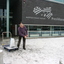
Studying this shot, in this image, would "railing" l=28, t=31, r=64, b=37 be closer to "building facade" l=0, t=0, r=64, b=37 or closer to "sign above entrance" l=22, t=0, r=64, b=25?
"building facade" l=0, t=0, r=64, b=37

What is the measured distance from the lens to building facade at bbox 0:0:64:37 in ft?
47.2

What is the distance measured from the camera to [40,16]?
1557cm

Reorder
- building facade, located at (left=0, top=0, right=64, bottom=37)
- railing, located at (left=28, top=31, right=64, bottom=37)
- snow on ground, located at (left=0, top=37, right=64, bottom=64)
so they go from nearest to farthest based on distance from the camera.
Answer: snow on ground, located at (left=0, top=37, right=64, bottom=64), building facade, located at (left=0, top=0, right=64, bottom=37), railing, located at (left=28, top=31, right=64, bottom=37)

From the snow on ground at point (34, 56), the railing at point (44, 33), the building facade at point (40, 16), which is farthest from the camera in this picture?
the railing at point (44, 33)

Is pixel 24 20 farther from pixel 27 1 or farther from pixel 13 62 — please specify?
pixel 13 62

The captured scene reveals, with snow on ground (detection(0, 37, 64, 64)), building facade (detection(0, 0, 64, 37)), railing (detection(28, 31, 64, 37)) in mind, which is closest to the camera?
snow on ground (detection(0, 37, 64, 64))

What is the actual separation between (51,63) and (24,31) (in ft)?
9.97

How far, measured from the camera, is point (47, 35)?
16.4 meters

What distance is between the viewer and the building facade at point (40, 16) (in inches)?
566

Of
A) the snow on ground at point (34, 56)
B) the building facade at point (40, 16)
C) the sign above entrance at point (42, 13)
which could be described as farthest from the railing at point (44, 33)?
the snow on ground at point (34, 56)

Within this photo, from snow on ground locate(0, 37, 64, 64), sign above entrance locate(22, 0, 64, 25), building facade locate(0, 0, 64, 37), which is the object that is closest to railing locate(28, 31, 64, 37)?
building facade locate(0, 0, 64, 37)

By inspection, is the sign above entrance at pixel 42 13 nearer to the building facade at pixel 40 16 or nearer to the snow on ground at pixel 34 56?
the building facade at pixel 40 16

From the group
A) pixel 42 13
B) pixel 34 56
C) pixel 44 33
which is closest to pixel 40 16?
pixel 42 13

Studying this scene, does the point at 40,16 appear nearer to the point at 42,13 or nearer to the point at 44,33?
the point at 42,13
